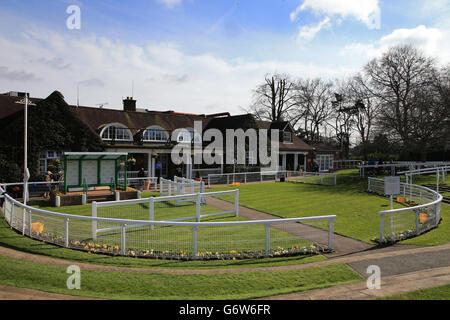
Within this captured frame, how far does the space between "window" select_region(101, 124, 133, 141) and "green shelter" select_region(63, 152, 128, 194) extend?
6129 mm

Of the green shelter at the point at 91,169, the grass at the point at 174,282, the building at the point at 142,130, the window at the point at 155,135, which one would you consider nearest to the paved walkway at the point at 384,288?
the grass at the point at 174,282

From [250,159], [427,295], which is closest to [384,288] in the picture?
[427,295]

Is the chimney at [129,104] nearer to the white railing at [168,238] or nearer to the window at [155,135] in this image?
the window at [155,135]

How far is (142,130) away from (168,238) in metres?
18.5

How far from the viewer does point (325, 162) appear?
43.4 metres

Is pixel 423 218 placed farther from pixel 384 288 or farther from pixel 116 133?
pixel 116 133

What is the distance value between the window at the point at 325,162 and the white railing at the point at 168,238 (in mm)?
33520

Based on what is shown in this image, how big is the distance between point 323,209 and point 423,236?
5148 mm

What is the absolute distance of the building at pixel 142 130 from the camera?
2427 centimetres

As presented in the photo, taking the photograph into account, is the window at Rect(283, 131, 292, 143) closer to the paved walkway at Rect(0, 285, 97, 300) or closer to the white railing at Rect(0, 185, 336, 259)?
the white railing at Rect(0, 185, 336, 259)

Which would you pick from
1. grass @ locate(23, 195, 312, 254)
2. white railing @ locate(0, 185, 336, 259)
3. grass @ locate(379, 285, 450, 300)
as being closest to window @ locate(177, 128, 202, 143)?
grass @ locate(23, 195, 312, 254)

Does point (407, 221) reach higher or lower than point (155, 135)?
lower
